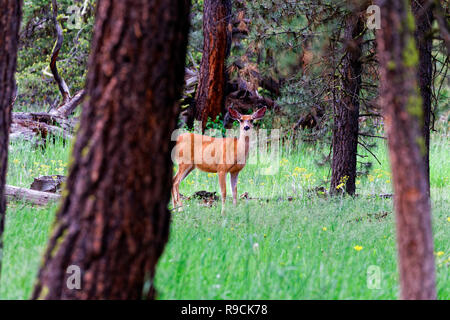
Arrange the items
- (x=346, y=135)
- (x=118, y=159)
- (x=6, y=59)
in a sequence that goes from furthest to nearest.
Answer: (x=346, y=135) → (x=6, y=59) → (x=118, y=159)

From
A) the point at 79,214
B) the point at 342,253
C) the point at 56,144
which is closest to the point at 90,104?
the point at 79,214

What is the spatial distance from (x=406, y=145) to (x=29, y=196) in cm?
603

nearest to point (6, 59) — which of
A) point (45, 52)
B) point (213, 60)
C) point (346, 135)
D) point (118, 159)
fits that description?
point (118, 159)

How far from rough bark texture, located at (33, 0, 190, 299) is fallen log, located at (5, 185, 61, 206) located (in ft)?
15.8

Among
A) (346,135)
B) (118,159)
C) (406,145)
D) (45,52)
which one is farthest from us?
(45,52)

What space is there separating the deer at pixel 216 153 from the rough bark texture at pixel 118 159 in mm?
6779

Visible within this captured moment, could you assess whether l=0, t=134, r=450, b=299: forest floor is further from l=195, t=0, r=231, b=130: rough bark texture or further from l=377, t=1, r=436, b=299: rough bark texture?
l=195, t=0, r=231, b=130: rough bark texture

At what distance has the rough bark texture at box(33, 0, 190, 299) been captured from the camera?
10.7 ft

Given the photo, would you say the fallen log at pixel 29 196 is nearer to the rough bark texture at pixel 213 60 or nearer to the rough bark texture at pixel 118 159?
the rough bark texture at pixel 118 159

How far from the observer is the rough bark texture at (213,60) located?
16.3m

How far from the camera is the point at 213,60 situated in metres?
16.7
